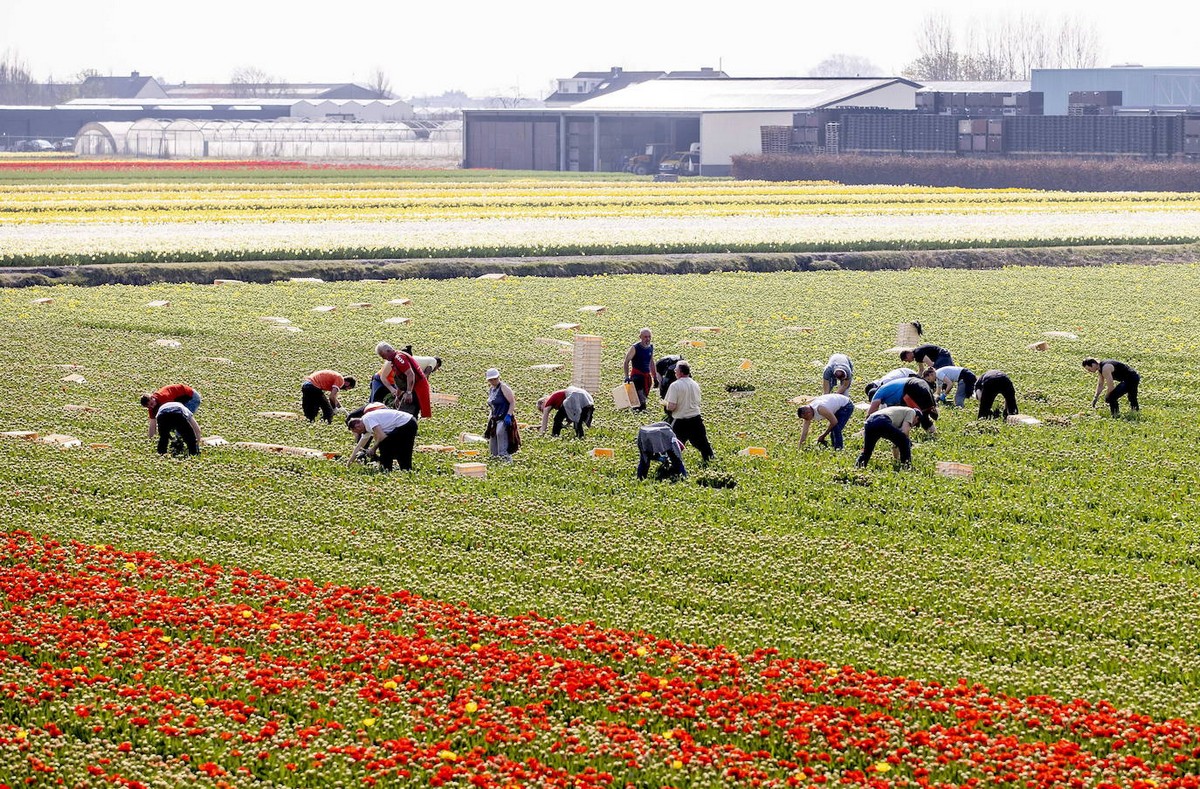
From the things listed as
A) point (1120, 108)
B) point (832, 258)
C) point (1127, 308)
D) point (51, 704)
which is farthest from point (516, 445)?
point (1120, 108)

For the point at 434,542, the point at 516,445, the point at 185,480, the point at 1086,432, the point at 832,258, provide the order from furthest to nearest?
the point at 832,258 → the point at 1086,432 → the point at 516,445 → the point at 185,480 → the point at 434,542

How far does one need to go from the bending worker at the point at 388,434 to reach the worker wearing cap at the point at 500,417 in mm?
1105

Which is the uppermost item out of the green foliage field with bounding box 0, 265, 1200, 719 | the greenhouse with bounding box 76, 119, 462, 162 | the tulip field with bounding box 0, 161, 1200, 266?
the greenhouse with bounding box 76, 119, 462, 162

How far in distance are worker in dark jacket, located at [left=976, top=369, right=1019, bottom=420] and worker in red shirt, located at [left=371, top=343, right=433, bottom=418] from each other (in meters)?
8.22

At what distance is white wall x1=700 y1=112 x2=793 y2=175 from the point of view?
110062 millimetres

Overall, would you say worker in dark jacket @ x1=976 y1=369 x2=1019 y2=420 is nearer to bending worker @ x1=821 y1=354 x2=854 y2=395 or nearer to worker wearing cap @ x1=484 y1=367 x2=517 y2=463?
bending worker @ x1=821 y1=354 x2=854 y2=395

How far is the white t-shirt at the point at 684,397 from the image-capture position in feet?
69.8

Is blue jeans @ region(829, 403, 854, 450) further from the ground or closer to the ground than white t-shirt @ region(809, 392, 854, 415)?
closer to the ground

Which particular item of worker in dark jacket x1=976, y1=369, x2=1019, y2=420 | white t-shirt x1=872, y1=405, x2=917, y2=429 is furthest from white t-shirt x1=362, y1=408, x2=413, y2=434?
worker in dark jacket x1=976, y1=369, x2=1019, y2=420

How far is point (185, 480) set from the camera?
20.2 m

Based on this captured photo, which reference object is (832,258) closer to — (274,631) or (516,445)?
(516,445)

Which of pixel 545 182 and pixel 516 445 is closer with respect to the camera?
pixel 516 445

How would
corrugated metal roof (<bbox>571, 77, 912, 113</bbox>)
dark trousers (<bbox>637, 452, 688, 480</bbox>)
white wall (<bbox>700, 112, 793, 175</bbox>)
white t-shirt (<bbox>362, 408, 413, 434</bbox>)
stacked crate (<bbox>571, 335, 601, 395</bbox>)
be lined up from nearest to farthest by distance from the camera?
dark trousers (<bbox>637, 452, 688, 480</bbox>), white t-shirt (<bbox>362, 408, 413, 434</bbox>), stacked crate (<bbox>571, 335, 601, 395</bbox>), white wall (<bbox>700, 112, 793, 175</bbox>), corrugated metal roof (<bbox>571, 77, 912, 113</bbox>)

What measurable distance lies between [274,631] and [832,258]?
132 ft
